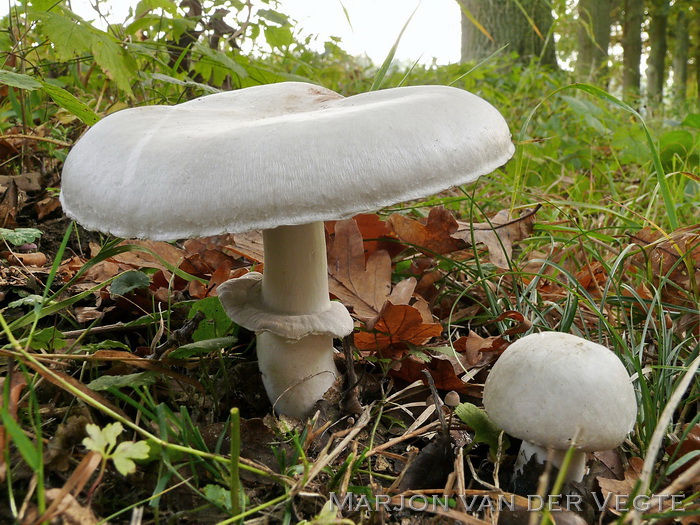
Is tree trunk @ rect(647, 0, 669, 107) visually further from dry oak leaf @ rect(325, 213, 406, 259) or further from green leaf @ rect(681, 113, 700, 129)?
dry oak leaf @ rect(325, 213, 406, 259)

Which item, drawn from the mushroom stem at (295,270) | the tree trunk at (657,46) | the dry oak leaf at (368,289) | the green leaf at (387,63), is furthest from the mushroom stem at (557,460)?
the tree trunk at (657,46)

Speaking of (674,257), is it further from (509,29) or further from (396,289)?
(509,29)

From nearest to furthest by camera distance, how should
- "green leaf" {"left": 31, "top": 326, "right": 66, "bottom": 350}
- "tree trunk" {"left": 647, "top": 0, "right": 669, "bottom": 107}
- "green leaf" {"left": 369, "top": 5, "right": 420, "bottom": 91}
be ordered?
1. "green leaf" {"left": 31, "top": 326, "right": 66, "bottom": 350}
2. "green leaf" {"left": 369, "top": 5, "right": 420, "bottom": 91}
3. "tree trunk" {"left": 647, "top": 0, "right": 669, "bottom": 107}

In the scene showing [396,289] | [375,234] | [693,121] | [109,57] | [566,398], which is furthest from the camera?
[693,121]

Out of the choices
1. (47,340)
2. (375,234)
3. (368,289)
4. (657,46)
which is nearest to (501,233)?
(375,234)

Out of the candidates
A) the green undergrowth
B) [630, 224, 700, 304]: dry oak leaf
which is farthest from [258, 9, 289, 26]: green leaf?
[630, 224, 700, 304]: dry oak leaf

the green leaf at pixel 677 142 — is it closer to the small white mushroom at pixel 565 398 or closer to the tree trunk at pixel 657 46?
the small white mushroom at pixel 565 398

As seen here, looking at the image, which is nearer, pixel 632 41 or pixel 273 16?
pixel 273 16
